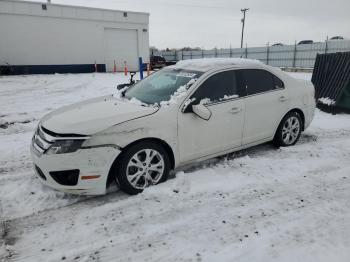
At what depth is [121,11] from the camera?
28109 millimetres

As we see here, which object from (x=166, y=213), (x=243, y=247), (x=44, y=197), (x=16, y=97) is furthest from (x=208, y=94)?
(x=16, y=97)

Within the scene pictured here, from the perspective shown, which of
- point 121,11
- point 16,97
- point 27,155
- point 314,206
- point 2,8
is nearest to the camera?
point 314,206

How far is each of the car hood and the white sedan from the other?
11 millimetres

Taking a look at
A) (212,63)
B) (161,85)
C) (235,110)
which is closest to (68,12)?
(161,85)

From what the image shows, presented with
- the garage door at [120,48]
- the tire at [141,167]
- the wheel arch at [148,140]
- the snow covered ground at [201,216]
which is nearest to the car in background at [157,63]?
the garage door at [120,48]

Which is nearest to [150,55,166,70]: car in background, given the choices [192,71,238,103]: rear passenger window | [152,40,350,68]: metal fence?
[152,40,350,68]: metal fence

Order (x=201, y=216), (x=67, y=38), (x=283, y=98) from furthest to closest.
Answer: (x=67, y=38) < (x=283, y=98) < (x=201, y=216)

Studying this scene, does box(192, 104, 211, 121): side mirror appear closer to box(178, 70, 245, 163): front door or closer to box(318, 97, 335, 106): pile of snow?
box(178, 70, 245, 163): front door

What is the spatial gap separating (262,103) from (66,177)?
3.14 metres

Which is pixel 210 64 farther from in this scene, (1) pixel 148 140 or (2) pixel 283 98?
(1) pixel 148 140

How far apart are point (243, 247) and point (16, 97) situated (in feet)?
37.1

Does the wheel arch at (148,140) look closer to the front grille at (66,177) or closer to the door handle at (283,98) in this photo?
the front grille at (66,177)

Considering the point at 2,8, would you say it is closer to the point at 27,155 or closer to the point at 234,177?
the point at 27,155

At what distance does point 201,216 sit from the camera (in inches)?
133
